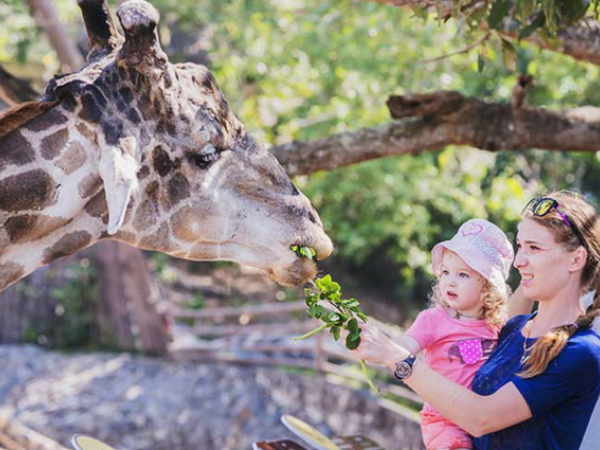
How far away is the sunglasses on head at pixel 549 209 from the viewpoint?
8.49 ft

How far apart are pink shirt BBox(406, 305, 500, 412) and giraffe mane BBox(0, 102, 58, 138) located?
1.43m

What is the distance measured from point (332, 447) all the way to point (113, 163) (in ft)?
4.97

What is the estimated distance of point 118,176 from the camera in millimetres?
2518

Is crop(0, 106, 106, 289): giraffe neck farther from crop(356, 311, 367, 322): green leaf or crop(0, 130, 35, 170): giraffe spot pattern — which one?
crop(356, 311, 367, 322): green leaf

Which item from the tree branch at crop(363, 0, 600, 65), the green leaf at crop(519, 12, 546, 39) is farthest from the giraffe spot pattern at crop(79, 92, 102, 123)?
the tree branch at crop(363, 0, 600, 65)

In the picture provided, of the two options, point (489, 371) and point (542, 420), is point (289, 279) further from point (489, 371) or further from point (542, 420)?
point (542, 420)

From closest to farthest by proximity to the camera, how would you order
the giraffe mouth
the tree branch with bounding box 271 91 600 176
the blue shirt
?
1. the blue shirt
2. the giraffe mouth
3. the tree branch with bounding box 271 91 600 176

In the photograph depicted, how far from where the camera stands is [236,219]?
2.89 meters

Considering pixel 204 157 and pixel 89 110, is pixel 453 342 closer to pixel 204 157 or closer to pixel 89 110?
pixel 204 157

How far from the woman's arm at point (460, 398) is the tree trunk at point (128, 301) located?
30.9 ft


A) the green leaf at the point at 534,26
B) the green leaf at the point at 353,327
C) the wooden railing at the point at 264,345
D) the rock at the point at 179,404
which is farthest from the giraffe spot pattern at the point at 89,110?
the wooden railing at the point at 264,345

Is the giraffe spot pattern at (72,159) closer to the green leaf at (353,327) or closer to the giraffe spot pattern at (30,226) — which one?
the giraffe spot pattern at (30,226)

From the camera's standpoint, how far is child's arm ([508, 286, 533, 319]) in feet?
10.8

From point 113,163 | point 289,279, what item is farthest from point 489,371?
point 113,163
